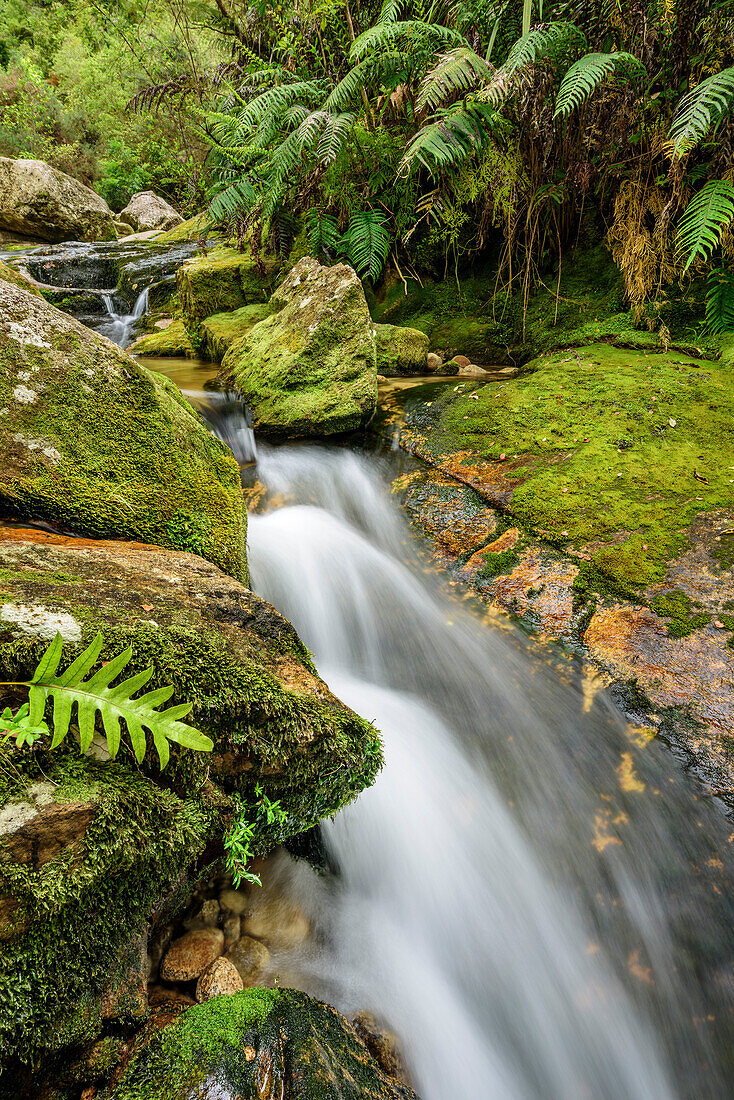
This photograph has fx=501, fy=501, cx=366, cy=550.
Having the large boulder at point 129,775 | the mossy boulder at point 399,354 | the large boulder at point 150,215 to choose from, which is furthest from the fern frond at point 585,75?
the large boulder at point 150,215

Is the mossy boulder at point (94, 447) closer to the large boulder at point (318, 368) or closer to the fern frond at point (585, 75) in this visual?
the large boulder at point (318, 368)

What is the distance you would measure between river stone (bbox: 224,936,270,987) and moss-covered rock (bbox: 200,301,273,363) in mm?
5445

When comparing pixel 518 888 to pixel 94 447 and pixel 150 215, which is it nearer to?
pixel 94 447

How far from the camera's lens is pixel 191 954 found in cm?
146

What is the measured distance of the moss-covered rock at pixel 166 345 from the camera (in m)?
6.66

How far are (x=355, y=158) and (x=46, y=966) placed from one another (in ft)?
23.4

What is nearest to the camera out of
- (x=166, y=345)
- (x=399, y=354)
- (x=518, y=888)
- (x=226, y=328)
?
(x=518, y=888)

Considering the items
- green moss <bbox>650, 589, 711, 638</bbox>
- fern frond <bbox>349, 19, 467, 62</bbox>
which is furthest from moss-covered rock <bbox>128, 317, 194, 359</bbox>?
green moss <bbox>650, 589, 711, 638</bbox>

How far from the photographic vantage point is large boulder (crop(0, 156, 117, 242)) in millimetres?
11766

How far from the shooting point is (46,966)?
0.95 metres

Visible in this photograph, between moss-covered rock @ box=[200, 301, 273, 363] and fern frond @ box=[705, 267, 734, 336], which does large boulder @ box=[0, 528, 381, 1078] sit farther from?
fern frond @ box=[705, 267, 734, 336]

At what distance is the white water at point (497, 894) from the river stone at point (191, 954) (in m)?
0.36

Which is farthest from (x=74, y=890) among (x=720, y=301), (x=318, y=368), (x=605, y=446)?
(x=720, y=301)

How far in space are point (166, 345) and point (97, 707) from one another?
688 cm
